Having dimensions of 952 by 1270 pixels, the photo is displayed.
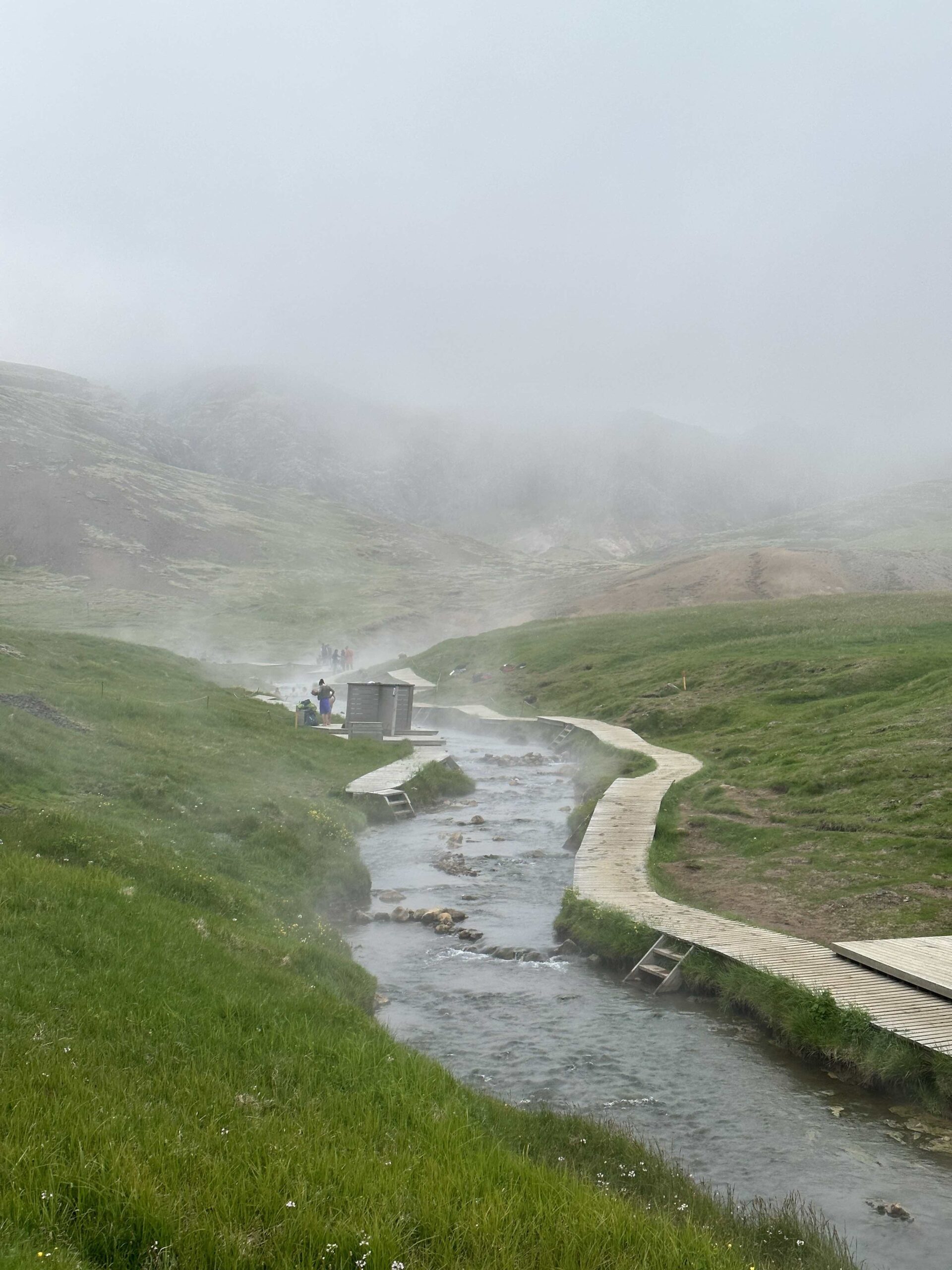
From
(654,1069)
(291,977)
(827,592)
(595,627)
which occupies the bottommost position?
(654,1069)

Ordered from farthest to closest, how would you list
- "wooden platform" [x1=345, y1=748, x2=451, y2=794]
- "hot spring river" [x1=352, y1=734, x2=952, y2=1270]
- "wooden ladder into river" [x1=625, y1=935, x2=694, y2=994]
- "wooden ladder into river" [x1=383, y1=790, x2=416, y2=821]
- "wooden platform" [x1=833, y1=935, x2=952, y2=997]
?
"wooden platform" [x1=345, y1=748, x2=451, y2=794], "wooden ladder into river" [x1=383, y1=790, x2=416, y2=821], "wooden ladder into river" [x1=625, y1=935, x2=694, y2=994], "wooden platform" [x1=833, y1=935, x2=952, y2=997], "hot spring river" [x1=352, y1=734, x2=952, y2=1270]

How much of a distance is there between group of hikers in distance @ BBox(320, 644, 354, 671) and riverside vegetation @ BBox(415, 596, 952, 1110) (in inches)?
1255

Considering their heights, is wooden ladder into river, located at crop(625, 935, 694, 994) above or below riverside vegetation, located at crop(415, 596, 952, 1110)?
below

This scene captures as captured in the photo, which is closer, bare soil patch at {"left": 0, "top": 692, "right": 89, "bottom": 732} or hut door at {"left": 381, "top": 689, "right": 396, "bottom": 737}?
bare soil patch at {"left": 0, "top": 692, "right": 89, "bottom": 732}

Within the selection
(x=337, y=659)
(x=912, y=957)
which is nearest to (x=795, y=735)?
(x=912, y=957)

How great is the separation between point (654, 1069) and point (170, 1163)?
343 inches

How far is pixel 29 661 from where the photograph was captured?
1580 inches

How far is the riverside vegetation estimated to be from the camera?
1505 centimetres

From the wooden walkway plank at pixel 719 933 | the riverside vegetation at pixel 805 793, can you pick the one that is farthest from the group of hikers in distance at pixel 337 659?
the wooden walkway plank at pixel 719 933

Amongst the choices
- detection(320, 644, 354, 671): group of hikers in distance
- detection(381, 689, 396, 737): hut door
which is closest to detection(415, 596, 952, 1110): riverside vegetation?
detection(381, 689, 396, 737): hut door

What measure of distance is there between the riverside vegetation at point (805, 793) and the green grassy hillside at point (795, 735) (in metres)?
0.08

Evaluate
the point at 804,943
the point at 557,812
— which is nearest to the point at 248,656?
the point at 557,812

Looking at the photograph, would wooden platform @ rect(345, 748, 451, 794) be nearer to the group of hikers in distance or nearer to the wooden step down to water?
the wooden step down to water

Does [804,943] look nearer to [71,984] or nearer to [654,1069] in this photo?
[654,1069]
